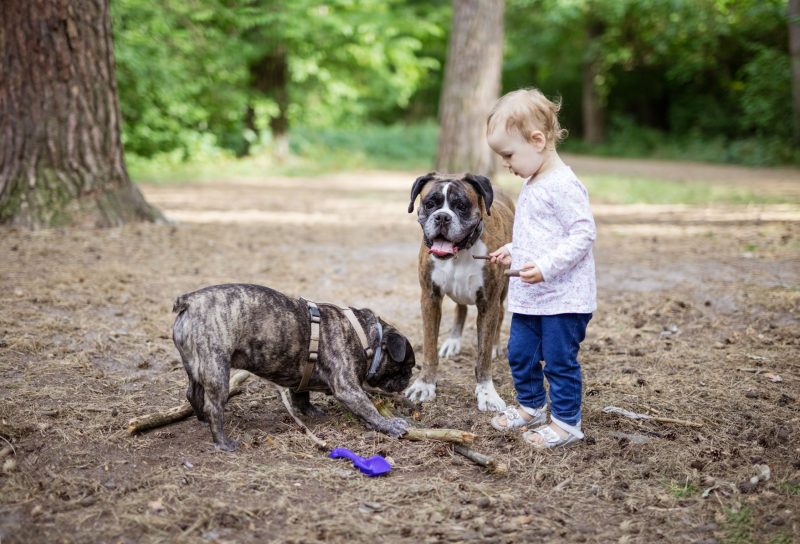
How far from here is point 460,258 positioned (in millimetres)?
4750

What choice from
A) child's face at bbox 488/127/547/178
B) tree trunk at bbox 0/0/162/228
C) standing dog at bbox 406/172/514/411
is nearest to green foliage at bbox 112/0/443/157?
tree trunk at bbox 0/0/162/228

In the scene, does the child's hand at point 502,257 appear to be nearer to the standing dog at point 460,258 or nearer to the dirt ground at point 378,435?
the standing dog at point 460,258

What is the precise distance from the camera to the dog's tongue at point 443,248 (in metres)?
4.43

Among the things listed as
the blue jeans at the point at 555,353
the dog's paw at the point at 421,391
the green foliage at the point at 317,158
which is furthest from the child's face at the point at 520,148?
the green foliage at the point at 317,158

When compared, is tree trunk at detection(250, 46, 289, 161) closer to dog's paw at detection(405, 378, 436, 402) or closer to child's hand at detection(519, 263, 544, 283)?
dog's paw at detection(405, 378, 436, 402)

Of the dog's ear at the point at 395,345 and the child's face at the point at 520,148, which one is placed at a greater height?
the child's face at the point at 520,148

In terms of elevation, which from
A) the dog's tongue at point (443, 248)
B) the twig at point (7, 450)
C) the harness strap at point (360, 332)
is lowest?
the twig at point (7, 450)

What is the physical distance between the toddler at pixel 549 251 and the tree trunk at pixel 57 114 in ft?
22.5

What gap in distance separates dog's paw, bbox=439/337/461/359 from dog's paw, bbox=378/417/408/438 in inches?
69.4

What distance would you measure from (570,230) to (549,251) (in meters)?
0.17

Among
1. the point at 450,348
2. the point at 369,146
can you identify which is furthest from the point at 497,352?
the point at 369,146

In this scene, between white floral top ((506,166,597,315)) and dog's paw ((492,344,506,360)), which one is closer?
white floral top ((506,166,597,315))

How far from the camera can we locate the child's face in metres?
4.01

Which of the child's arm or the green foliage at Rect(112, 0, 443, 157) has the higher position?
the green foliage at Rect(112, 0, 443, 157)
